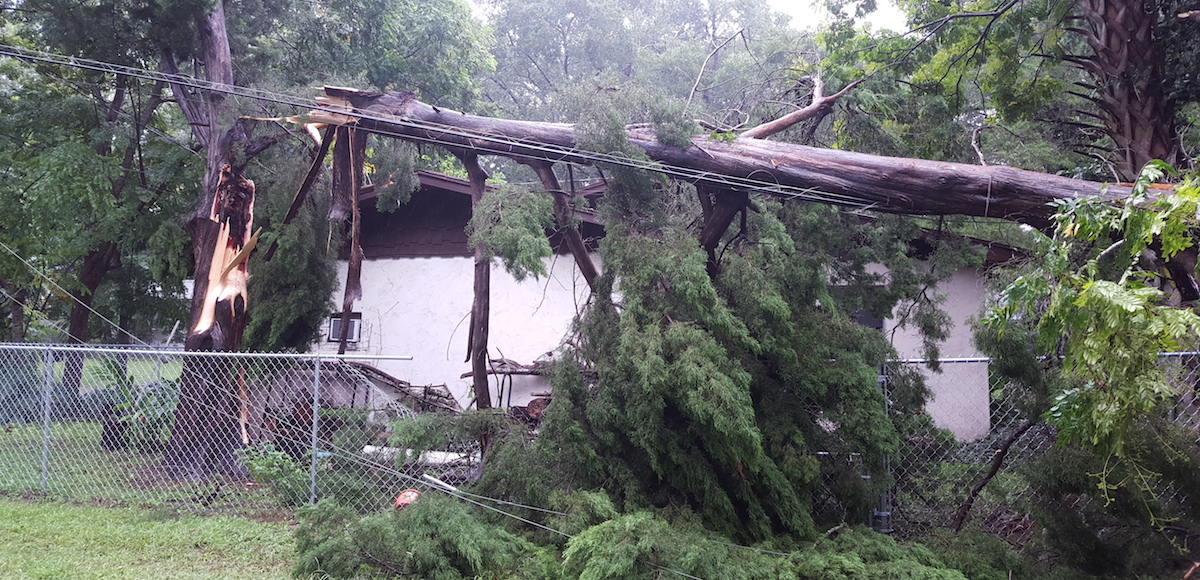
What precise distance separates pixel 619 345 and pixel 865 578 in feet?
6.96

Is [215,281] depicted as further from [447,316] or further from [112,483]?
[447,316]

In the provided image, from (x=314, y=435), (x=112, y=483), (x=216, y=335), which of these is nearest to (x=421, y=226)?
(x=216, y=335)

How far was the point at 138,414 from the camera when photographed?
809 cm

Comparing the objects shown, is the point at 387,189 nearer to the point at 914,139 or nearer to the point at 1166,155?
the point at 914,139

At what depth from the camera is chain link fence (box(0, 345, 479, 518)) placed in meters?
6.52

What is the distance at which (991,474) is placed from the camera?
18.1ft

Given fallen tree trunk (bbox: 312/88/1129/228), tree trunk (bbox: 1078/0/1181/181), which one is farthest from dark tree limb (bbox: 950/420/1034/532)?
tree trunk (bbox: 1078/0/1181/181)

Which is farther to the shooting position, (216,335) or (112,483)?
(216,335)

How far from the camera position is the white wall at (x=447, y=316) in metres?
11.9

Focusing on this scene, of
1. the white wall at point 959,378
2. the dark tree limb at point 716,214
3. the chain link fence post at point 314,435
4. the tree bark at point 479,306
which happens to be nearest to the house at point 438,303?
the tree bark at point 479,306

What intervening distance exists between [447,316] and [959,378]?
7.28 m

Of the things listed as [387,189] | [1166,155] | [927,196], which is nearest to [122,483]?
[387,189]

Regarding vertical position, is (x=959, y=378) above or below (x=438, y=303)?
below

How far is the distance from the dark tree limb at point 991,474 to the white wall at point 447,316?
679 centimetres
